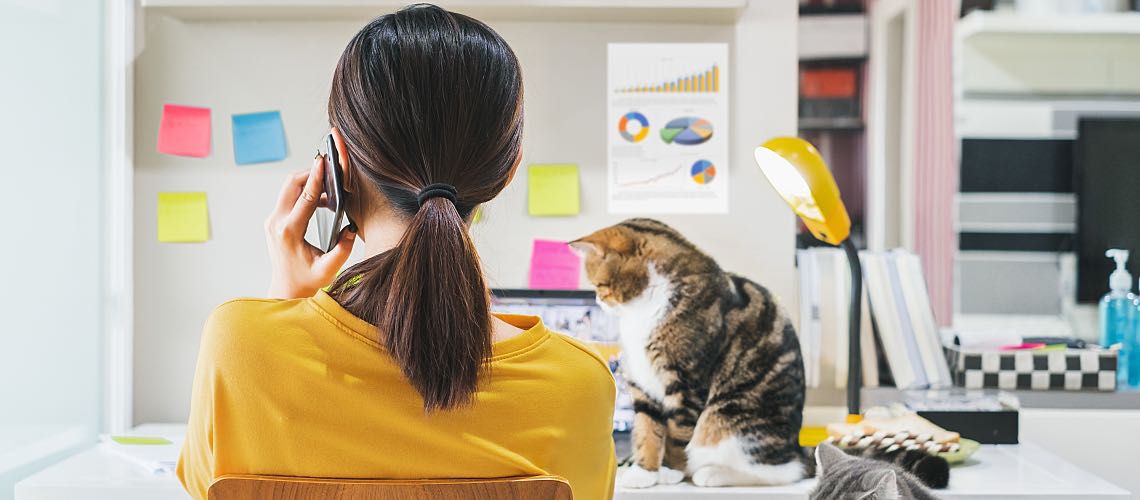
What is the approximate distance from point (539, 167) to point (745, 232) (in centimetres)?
42

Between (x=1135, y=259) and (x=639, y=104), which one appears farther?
(x=1135, y=259)

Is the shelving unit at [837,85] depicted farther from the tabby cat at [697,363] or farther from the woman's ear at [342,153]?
the woman's ear at [342,153]

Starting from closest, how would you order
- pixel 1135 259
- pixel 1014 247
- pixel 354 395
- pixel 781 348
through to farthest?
1. pixel 354 395
2. pixel 781 348
3. pixel 1135 259
4. pixel 1014 247

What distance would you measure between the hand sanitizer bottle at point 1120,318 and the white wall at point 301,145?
2.32 feet

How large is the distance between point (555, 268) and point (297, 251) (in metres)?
0.81

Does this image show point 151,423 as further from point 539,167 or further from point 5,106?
point 539,167

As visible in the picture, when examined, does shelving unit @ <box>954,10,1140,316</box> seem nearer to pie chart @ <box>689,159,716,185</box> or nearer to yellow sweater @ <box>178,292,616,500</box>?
pie chart @ <box>689,159,716,185</box>

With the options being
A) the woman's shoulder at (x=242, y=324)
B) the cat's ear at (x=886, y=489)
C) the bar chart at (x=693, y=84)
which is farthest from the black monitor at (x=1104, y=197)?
the woman's shoulder at (x=242, y=324)

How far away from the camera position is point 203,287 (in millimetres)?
1728

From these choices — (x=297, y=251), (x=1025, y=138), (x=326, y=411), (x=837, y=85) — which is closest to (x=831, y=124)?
(x=837, y=85)

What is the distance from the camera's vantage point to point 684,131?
A: 5.57 feet

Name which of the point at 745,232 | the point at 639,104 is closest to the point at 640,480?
the point at 745,232

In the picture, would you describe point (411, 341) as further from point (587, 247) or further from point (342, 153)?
point (587, 247)

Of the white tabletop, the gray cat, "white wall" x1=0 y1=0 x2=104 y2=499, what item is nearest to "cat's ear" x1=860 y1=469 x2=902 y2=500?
the gray cat
